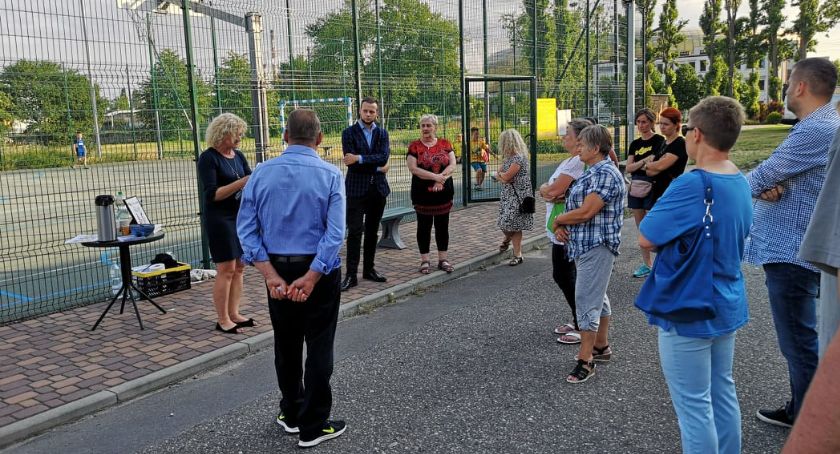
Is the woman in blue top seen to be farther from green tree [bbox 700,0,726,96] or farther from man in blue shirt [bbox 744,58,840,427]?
green tree [bbox 700,0,726,96]

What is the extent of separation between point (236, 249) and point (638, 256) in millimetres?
5711

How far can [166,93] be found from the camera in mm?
7438

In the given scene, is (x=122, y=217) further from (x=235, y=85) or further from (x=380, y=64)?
(x=380, y=64)

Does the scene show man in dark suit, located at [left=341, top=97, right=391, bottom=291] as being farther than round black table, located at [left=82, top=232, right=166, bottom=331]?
Yes

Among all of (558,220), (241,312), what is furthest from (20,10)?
(558,220)

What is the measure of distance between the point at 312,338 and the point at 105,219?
308 centimetres

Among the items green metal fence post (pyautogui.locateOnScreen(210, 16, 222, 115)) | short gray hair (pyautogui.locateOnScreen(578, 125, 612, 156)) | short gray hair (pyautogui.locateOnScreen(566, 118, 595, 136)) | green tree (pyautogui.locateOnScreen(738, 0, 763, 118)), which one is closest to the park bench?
green metal fence post (pyautogui.locateOnScreen(210, 16, 222, 115))

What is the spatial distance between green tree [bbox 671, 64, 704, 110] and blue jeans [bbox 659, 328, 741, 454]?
4572 centimetres

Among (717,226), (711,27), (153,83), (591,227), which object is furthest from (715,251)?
(711,27)

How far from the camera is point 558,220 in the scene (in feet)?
15.4

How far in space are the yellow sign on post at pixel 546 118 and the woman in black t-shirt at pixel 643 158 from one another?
749cm

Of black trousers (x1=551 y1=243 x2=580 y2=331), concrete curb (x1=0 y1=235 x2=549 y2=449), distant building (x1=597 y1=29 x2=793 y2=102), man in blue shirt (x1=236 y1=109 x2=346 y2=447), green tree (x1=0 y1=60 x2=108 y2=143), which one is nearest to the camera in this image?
man in blue shirt (x1=236 y1=109 x2=346 y2=447)

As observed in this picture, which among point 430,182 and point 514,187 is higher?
point 430,182

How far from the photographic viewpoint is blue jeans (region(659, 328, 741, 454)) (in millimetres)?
2998
